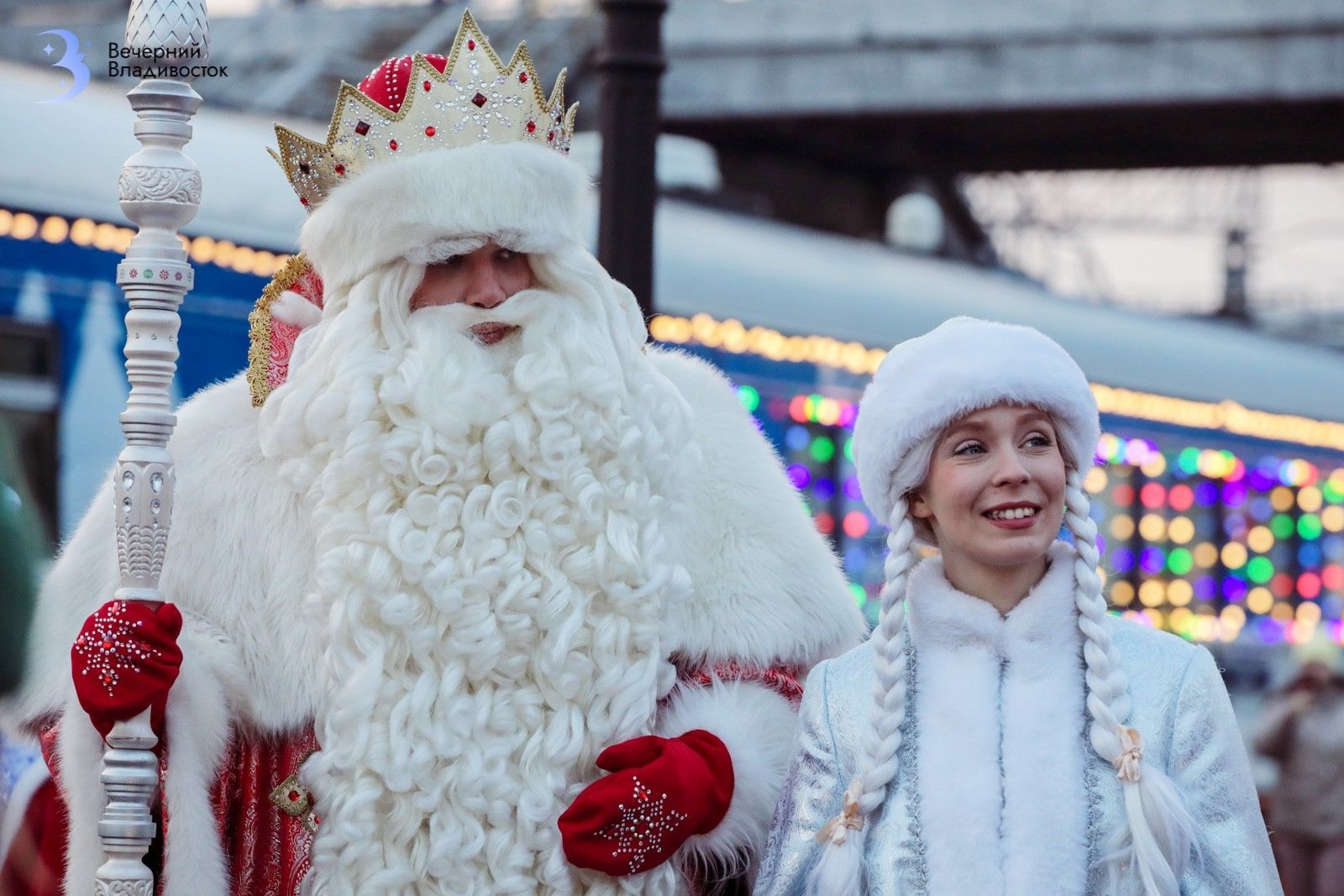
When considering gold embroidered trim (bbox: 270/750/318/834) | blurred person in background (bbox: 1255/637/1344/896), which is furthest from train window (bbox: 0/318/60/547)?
blurred person in background (bbox: 1255/637/1344/896)

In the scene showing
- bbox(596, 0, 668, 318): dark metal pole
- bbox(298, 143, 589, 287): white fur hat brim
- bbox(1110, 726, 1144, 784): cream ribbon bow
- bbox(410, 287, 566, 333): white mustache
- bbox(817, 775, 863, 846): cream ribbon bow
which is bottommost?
bbox(817, 775, 863, 846): cream ribbon bow

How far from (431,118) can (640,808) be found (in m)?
1.32

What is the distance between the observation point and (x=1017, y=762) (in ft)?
9.58

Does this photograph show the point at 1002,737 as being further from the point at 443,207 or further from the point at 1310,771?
the point at 1310,771

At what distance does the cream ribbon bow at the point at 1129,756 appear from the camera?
9.27 ft

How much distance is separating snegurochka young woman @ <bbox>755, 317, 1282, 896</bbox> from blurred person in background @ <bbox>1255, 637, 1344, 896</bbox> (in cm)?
602

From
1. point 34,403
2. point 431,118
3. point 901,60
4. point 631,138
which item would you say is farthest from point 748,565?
point 901,60

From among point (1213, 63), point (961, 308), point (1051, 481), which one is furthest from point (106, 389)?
point (1213, 63)

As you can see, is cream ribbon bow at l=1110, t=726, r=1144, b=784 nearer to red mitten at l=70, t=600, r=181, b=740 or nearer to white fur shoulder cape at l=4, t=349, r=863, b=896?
white fur shoulder cape at l=4, t=349, r=863, b=896

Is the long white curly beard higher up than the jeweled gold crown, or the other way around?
the jeweled gold crown

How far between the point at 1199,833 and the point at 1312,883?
20.6 ft

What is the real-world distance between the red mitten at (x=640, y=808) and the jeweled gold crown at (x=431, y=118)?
1.16 meters

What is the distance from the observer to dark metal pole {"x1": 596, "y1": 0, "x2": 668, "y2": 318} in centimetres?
486

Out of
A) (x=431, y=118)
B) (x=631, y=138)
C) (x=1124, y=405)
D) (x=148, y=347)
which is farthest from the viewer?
(x=1124, y=405)
